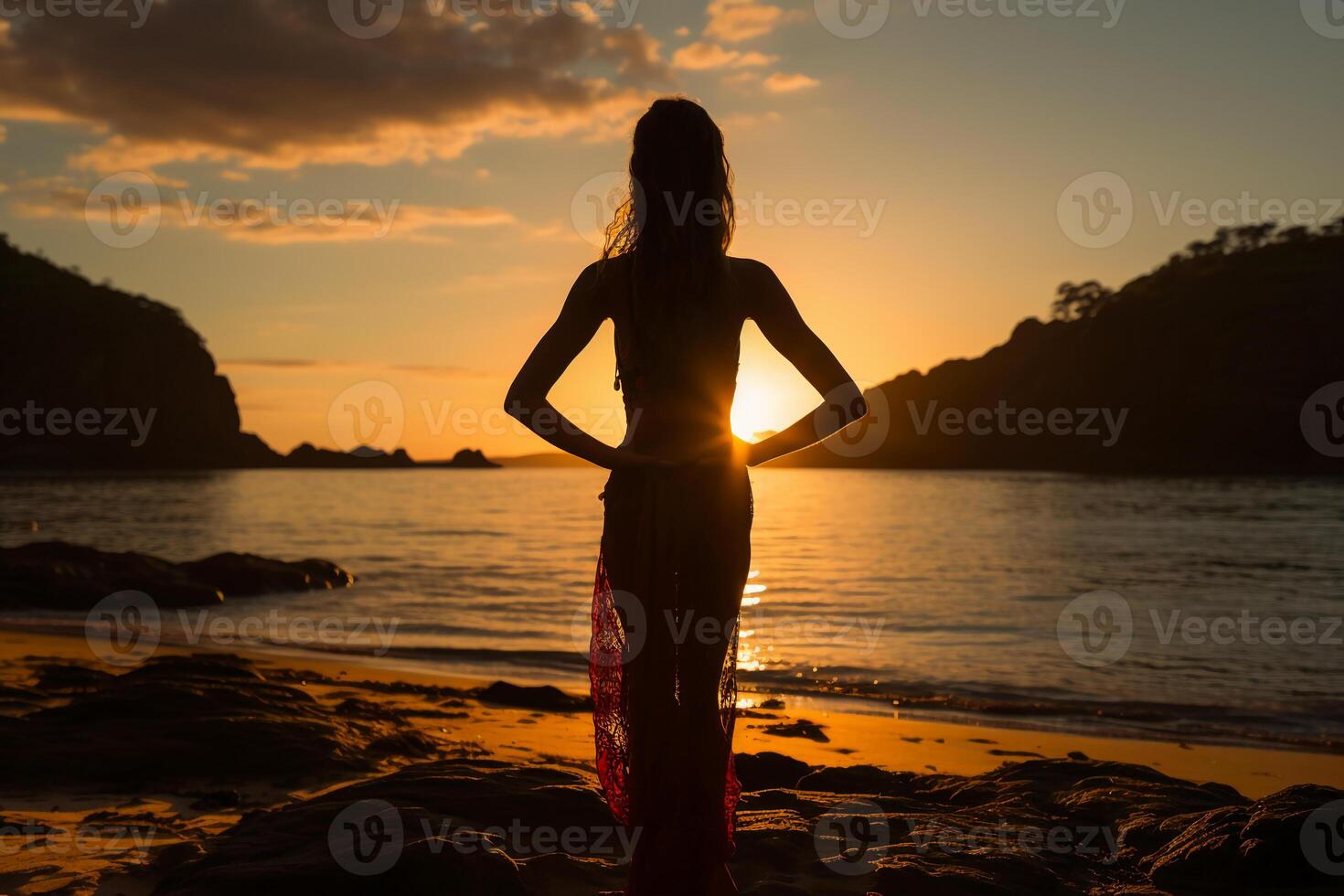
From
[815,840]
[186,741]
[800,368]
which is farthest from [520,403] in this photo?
[186,741]

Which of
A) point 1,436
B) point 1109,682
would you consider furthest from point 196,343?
point 1109,682

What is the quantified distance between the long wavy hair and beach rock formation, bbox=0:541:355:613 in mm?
Answer: 19342

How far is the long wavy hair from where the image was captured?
2.99 m

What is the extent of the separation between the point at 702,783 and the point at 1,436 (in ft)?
404

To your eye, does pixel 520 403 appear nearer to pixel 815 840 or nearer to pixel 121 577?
pixel 815 840

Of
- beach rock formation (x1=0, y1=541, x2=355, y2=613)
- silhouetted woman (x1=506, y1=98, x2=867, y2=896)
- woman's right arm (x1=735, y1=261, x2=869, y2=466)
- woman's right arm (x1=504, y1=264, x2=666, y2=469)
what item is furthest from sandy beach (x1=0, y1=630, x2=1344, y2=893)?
beach rock formation (x1=0, y1=541, x2=355, y2=613)

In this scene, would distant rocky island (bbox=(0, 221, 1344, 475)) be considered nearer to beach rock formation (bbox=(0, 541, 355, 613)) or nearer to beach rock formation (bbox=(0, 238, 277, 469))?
beach rock formation (bbox=(0, 238, 277, 469))

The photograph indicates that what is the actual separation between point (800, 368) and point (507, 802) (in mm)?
3124

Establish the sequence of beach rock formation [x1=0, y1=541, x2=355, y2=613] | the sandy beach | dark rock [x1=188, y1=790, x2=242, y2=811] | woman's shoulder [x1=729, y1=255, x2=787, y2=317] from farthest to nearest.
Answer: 1. beach rock formation [x1=0, y1=541, x2=355, y2=613]
2. dark rock [x1=188, y1=790, x2=242, y2=811]
3. the sandy beach
4. woman's shoulder [x1=729, y1=255, x2=787, y2=317]

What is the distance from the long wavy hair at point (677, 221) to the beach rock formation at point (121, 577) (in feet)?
63.5

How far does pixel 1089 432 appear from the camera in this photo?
11362 cm

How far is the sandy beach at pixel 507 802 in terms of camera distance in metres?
4.17

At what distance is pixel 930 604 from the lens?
20.2m

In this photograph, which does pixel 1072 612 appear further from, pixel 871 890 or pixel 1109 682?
pixel 871 890
